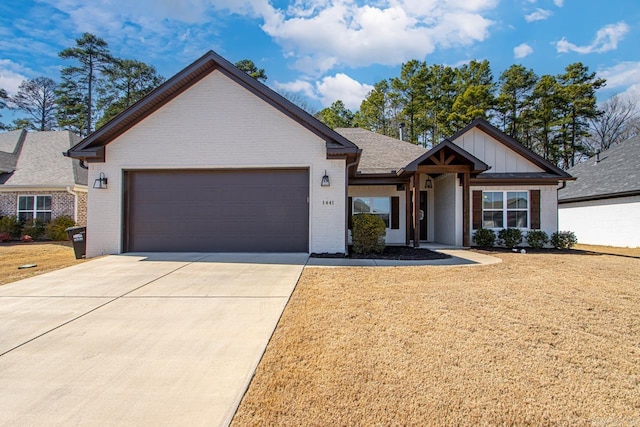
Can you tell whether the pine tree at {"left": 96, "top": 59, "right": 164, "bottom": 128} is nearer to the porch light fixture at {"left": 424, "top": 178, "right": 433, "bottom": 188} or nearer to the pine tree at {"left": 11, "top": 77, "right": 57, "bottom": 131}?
the pine tree at {"left": 11, "top": 77, "right": 57, "bottom": 131}

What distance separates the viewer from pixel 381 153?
546 inches

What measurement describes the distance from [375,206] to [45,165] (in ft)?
57.0

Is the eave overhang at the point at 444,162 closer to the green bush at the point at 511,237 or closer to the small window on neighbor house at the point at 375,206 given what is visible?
the small window on neighbor house at the point at 375,206

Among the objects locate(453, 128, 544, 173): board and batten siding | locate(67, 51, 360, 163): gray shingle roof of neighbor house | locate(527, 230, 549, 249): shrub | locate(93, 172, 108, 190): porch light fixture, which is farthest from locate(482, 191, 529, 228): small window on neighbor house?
→ locate(93, 172, 108, 190): porch light fixture

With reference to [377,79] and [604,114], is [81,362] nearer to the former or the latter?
[377,79]

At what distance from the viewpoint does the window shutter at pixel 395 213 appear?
12641 millimetres

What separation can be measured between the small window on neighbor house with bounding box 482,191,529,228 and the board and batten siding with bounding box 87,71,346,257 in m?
6.63

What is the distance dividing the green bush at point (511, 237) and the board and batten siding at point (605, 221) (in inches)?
290

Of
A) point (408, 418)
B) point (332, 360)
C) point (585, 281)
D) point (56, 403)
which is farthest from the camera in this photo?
point (585, 281)

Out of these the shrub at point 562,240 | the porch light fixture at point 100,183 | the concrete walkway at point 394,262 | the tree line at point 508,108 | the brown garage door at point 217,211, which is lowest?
the concrete walkway at point 394,262

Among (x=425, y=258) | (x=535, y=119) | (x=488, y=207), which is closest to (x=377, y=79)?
(x=535, y=119)

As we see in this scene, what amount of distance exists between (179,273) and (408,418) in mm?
5601

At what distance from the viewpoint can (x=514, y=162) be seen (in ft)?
40.7

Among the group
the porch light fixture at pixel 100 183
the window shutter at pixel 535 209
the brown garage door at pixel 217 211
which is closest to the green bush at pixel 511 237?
the window shutter at pixel 535 209
